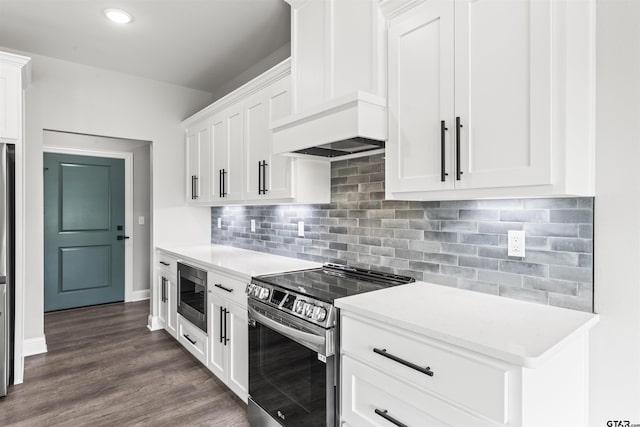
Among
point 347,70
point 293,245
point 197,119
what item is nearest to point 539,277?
point 347,70

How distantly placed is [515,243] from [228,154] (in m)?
2.43

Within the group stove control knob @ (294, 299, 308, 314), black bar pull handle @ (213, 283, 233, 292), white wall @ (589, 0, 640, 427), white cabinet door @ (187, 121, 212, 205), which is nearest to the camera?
white wall @ (589, 0, 640, 427)

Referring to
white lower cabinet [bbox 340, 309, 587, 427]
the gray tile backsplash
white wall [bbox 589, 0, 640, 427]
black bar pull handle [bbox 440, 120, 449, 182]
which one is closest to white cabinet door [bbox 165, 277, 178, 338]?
the gray tile backsplash

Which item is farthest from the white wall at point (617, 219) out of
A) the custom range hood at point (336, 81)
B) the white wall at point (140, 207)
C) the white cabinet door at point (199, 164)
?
the white wall at point (140, 207)

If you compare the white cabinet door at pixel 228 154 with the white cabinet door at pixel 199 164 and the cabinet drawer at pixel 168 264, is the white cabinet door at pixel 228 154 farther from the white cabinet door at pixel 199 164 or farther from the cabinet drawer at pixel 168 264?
the cabinet drawer at pixel 168 264

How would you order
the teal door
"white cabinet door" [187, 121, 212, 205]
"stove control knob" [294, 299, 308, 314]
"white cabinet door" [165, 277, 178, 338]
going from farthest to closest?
the teal door, "white cabinet door" [187, 121, 212, 205], "white cabinet door" [165, 277, 178, 338], "stove control knob" [294, 299, 308, 314]

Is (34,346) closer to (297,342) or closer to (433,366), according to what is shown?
(297,342)

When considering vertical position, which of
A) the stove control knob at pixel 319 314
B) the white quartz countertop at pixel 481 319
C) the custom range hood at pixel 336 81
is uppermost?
the custom range hood at pixel 336 81

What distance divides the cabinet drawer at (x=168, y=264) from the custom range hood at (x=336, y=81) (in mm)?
1840

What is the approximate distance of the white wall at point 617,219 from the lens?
1.32 metres

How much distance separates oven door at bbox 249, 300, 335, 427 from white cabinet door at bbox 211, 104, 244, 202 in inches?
52.7

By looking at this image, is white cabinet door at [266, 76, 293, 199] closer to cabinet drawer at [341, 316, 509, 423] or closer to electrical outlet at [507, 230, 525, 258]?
cabinet drawer at [341, 316, 509, 423]

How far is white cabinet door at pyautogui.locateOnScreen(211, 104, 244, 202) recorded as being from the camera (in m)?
3.09

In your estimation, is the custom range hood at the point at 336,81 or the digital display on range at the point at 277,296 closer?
the custom range hood at the point at 336,81
